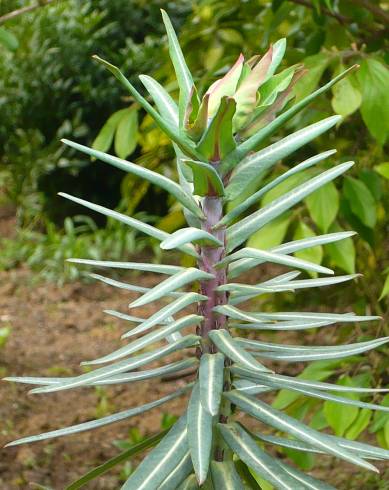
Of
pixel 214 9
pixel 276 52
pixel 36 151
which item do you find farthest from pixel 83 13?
pixel 276 52

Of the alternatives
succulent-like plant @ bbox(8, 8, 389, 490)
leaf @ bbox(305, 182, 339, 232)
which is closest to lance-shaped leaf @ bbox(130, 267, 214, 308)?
succulent-like plant @ bbox(8, 8, 389, 490)

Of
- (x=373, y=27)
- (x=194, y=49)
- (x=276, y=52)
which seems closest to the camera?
(x=276, y=52)

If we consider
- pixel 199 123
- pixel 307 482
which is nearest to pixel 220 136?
pixel 199 123

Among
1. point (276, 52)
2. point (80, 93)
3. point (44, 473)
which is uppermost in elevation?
point (276, 52)

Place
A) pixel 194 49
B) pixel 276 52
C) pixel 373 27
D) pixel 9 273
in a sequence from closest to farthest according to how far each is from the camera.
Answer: pixel 276 52 < pixel 373 27 < pixel 194 49 < pixel 9 273

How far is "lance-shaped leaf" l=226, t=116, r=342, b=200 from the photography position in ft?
3.78

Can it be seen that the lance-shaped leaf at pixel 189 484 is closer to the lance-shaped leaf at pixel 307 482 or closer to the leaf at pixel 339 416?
the lance-shaped leaf at pixel 307 482

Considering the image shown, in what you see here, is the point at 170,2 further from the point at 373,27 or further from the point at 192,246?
the point at 192,246

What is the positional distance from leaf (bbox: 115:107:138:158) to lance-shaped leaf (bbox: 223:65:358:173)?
1.38 meters

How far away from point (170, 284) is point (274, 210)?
22 centimetres

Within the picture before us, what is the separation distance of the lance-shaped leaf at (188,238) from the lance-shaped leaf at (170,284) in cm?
4

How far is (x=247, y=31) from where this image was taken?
10.0ft

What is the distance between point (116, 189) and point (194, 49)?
3439 millimetres

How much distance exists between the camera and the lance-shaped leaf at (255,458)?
3.88 feet
